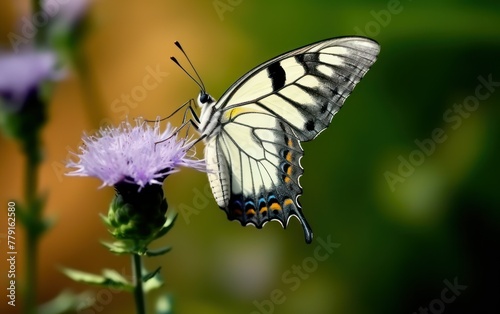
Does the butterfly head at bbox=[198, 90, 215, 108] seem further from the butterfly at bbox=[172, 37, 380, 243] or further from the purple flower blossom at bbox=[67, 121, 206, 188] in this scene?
the purple flower blossom at bbox=[67, 121, 206, 188]

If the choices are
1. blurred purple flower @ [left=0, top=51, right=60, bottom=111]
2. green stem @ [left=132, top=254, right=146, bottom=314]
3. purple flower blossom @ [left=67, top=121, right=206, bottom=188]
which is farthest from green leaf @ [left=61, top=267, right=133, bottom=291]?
blurred purple flower @ [left=0, top=51, right=60, bottom=111]

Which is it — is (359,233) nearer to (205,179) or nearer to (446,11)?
(205,179)

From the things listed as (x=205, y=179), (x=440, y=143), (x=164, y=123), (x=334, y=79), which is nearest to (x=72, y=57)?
(x=164, y=123)

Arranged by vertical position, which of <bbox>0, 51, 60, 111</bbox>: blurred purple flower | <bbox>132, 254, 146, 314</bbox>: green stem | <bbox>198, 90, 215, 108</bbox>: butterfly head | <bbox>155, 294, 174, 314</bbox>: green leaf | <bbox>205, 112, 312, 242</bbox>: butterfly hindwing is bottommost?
<bbox>155, 294, 174, 314</bbox>: green leaf

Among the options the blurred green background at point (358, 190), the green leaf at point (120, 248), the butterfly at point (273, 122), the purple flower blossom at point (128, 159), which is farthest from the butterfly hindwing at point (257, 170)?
the blurred green background at point (358, 190)

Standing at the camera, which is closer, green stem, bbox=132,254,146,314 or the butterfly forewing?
green stem, bbox=132,254,146,314
